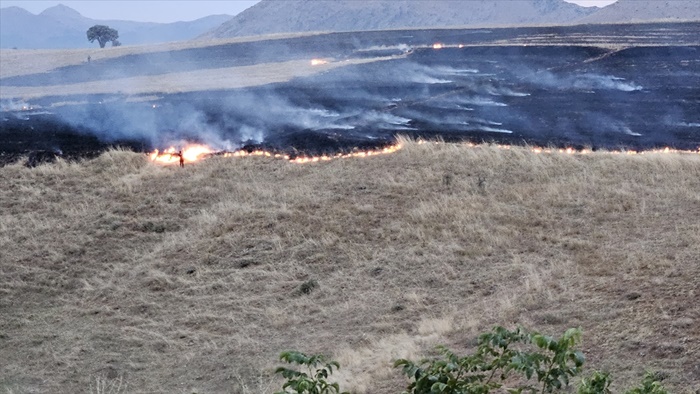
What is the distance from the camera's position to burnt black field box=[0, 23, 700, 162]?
87.9ft

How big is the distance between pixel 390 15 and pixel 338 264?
123m

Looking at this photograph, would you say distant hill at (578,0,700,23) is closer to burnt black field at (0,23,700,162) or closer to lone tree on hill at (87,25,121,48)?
burnt black field at (0,23,700,162)

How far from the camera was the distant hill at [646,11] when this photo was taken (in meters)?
96.8

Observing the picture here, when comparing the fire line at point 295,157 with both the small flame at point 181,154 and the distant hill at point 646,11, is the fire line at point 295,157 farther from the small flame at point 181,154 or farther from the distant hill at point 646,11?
the distant hill at point 646,11

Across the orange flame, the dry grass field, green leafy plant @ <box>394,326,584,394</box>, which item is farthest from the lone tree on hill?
green leafy plant @ <box>394,326,584,394</box>

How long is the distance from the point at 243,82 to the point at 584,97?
771 inches

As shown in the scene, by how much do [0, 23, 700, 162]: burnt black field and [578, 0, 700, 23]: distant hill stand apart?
44.8m

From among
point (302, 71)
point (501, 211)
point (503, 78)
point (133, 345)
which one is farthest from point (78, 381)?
point (302, 71)

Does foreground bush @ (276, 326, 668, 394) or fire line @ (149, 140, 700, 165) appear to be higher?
foreground bush @ (276, 326, 668, 394)

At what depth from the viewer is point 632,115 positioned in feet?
95.3

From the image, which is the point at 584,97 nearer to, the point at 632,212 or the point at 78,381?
the point at 632,212

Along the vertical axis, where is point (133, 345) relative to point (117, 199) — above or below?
below

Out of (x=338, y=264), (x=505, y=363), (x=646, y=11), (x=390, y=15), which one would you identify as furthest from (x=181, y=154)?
(x=390, y=15)

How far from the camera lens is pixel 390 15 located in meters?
135
